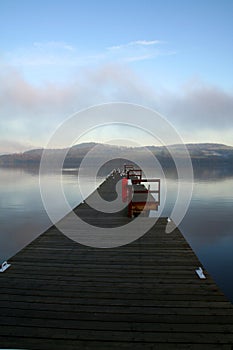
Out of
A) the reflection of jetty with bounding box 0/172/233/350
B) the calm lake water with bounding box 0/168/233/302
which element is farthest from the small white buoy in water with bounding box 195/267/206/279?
the calm lake water with bounding box 0/168/233/302

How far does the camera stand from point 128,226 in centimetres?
714

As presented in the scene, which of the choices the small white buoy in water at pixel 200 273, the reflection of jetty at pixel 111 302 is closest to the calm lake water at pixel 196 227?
the small white buoy in water at pixel 200 273

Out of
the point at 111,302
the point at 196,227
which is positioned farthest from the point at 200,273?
the point at 196,227

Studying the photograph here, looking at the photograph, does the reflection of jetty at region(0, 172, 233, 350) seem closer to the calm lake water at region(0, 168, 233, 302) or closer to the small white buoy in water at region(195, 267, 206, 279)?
the small white buoy in water at region(195, 267, 206, 279)

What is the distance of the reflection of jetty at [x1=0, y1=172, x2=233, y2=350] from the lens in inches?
105

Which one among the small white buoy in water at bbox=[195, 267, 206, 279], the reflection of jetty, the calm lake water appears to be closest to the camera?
the reflection of jetty

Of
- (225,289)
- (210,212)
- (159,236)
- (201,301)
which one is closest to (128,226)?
(159,236)

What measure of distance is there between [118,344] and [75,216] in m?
6.13

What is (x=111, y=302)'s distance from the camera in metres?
3.37

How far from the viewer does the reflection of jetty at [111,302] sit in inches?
105

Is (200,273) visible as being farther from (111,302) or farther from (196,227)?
(196,227)

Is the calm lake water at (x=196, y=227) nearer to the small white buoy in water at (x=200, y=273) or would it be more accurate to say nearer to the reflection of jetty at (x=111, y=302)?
A: the small white buoy in water at (x=200, y=273)

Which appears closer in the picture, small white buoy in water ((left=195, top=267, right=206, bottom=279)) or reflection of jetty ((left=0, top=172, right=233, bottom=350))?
reflection of jetty ((left=0, top=172, right=233, bottom=350))

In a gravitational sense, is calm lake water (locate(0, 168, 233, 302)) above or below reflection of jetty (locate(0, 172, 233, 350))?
below
